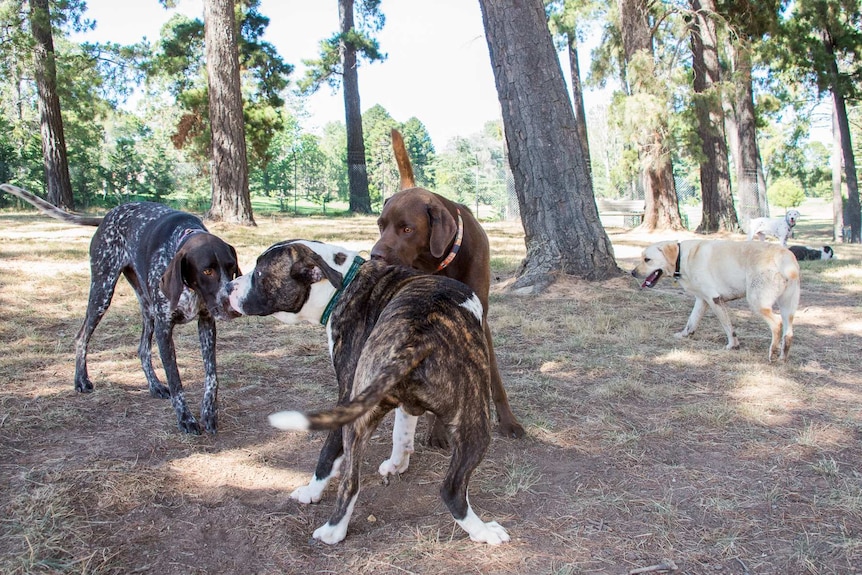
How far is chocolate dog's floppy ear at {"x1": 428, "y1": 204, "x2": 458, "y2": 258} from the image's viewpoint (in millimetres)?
4008

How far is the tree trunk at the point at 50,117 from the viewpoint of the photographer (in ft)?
65.0

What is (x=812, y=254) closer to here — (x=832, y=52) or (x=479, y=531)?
(x=832, y=52)

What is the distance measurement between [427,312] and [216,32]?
1310cm

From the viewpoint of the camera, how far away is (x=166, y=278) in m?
4.12

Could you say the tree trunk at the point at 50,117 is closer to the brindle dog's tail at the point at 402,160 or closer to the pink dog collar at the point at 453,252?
the brindle dog's tail at the point at 402,160

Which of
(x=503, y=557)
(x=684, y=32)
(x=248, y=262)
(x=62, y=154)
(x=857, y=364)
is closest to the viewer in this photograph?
(x=503, y=557)

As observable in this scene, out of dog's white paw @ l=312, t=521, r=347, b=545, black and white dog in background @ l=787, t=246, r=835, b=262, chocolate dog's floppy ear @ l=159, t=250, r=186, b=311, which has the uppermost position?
chocolate dog's floppy ear @ l=159, t=250, r=186, b=311

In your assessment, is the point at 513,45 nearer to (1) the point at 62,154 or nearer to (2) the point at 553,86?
(2) the point at 553,86

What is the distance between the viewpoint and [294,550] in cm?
283

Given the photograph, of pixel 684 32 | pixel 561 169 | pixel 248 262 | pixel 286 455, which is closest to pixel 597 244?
pixel 561 169

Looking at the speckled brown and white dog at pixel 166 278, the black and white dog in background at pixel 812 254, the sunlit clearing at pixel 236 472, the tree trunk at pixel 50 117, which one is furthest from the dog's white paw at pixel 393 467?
the tree trunk at pixel 50 117

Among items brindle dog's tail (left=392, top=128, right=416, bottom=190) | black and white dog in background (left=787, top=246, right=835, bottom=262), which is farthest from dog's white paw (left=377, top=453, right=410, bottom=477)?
black and white dog in background (left=787, top=246, right=835, bottom=262)

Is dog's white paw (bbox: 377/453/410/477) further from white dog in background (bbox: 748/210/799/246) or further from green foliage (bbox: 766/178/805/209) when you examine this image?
green foliage (bbox: 766/178/805/209)

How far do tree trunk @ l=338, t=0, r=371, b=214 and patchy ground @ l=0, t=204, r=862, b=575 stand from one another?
19.6m
